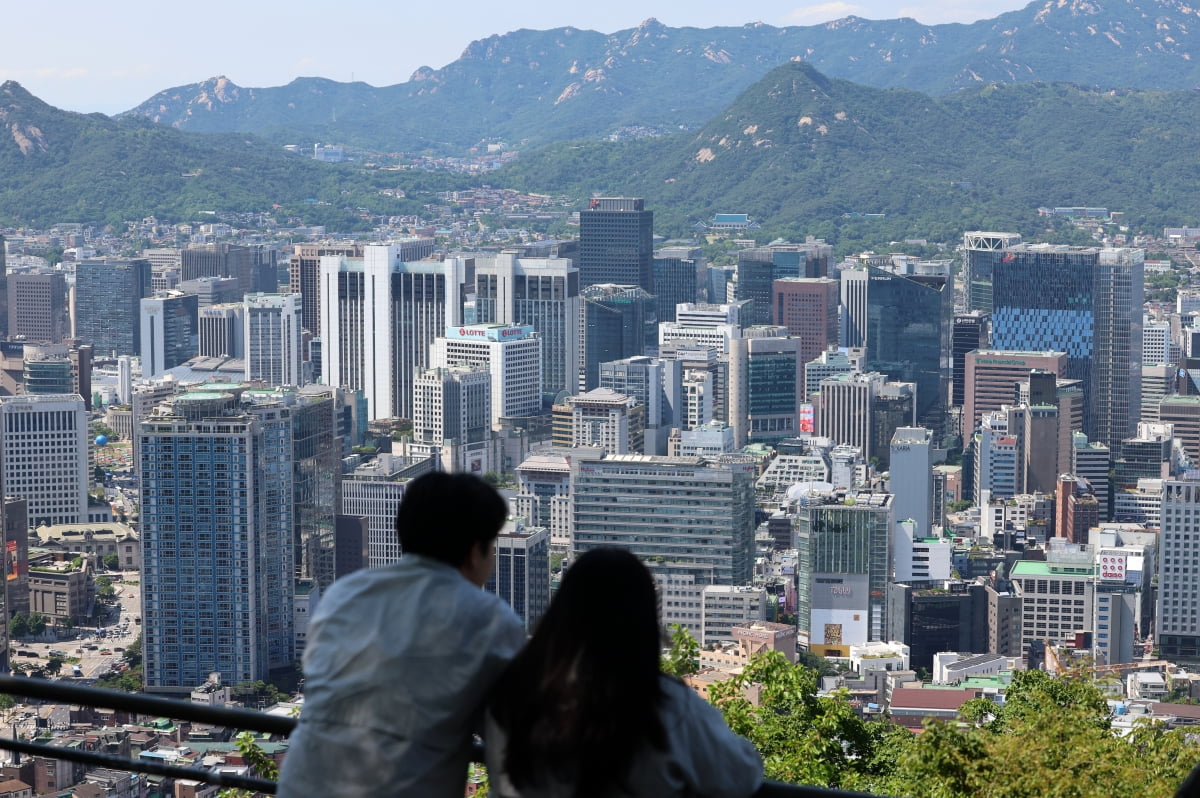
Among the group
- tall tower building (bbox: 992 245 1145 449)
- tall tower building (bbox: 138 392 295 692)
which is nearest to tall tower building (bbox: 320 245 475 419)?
tall tower building (bbox: 992 245 1145 449)

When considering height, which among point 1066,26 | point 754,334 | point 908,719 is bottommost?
point 908,719

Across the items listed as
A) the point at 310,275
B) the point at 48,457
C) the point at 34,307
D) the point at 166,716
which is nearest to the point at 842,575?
the point at 48,457

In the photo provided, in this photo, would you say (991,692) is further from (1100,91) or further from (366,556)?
(1100,91)

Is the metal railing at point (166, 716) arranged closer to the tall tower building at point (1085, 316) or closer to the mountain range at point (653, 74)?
the tall tower building at point (1085, 316)

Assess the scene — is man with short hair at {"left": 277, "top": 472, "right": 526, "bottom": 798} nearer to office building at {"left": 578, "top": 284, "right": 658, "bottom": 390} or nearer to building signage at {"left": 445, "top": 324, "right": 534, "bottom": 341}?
building signage at {"left": 445, "top": 324, "right": 534, "bottom": 341}

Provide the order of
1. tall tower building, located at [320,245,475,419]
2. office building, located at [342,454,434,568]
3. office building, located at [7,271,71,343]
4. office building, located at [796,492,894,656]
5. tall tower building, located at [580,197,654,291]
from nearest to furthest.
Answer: office building, located at [796,492,894,656], office building, located at [342,454,434,568], tall tower building, located at [320,245,475,419], office building, located at [7,271,71,343], tall tower building, located at [580,197,654,291]

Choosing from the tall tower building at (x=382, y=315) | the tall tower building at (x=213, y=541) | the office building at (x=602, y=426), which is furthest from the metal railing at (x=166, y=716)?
the tall tower building at (x=382, y=315)

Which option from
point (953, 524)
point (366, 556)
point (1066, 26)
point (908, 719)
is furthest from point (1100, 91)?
point (908, 719)
